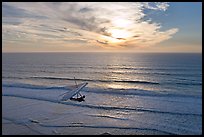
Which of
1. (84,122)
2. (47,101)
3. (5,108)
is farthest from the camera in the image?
(47,101)

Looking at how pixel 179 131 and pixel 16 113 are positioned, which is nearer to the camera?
pixel 179 131

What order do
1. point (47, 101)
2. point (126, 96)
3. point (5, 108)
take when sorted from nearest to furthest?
1. point (5, 108)
2. point (47, 101)
3. point (126, 96)

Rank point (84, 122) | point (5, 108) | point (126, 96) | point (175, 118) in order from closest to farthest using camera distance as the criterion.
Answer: point (84, 122) < point (175, 118) < point (5, 108) < point (126, 96)

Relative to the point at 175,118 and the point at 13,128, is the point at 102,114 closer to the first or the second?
the point at 175,118

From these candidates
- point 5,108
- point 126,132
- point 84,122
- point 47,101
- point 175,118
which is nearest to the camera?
point 126,132

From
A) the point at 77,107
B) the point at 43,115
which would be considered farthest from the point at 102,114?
the point at 43,115

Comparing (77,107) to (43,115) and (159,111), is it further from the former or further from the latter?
(159,111)

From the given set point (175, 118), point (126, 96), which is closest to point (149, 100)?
point (126, 96)

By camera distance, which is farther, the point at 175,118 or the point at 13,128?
the point at 175,118

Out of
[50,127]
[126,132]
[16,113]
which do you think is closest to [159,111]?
[126,132]
